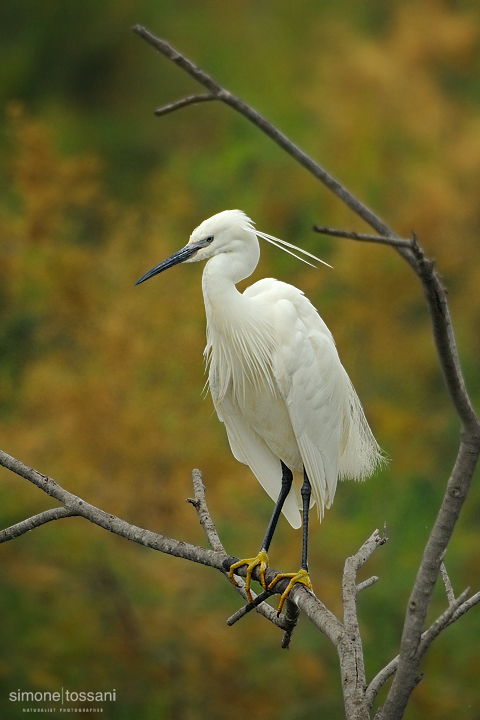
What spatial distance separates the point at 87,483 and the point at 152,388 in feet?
1.96

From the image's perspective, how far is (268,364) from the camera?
84.9 inches

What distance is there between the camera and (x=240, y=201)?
5168 millimetres

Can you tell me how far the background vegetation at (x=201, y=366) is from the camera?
4.15 meters

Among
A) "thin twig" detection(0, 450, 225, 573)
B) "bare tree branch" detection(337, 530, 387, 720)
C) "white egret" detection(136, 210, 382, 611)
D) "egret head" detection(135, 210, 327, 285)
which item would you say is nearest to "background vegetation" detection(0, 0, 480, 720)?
"white egret" detection(136, 210, 382, 611)

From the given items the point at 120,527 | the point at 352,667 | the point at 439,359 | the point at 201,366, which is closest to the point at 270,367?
the point at 120,527

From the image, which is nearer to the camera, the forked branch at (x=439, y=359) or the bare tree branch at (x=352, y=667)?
the forked branch at (x=439, y=359)

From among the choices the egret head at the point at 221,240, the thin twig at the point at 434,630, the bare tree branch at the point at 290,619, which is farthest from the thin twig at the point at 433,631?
the egret head at the point at 221,240

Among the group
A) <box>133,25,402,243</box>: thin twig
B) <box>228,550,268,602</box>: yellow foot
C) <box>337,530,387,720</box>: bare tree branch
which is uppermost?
<box>133,25,402,243</box>: thin twig

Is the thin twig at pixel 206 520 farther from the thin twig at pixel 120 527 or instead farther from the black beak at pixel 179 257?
the black beak at pixel 179 257

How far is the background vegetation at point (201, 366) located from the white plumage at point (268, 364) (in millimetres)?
1982

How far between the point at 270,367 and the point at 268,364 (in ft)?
0.03

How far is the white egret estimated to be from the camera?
2002 millimetres

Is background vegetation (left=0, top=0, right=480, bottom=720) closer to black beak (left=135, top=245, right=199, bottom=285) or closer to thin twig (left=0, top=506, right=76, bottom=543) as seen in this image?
black beak (left=135, top=245, right=199, bottom=285)

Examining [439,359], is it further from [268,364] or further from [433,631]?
[268,364]
